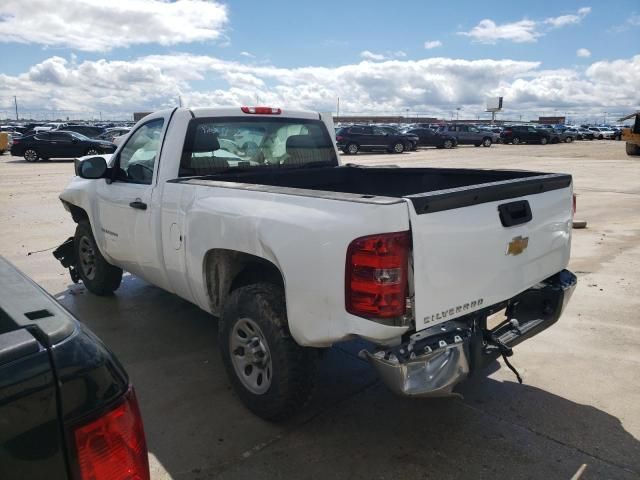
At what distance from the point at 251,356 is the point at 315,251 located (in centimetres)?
98

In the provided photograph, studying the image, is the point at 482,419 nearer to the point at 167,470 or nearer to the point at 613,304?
the point at 167,470

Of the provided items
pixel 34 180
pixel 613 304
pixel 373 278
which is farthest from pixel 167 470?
pixel 34 180

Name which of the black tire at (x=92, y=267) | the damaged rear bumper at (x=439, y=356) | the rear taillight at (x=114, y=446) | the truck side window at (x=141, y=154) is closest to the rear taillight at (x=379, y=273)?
the damaged rear bumper at (x=439, y=356)

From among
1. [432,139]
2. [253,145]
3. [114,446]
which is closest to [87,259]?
[253,145]

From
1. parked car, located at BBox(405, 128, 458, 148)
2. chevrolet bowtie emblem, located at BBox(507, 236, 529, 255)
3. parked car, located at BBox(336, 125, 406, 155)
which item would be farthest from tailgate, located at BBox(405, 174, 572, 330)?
parked car, located at BBox(405, 128, 458, 148)

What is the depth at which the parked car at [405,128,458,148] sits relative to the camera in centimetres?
3728

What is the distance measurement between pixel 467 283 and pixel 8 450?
212 cm

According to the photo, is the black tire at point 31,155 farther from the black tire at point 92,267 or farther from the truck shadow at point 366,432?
the truck shadow at point 366,432

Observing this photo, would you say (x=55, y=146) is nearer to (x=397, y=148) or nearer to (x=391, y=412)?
(x=397, y=148)

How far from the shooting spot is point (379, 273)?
245 cm

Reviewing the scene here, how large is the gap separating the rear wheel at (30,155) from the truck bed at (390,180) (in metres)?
24.4

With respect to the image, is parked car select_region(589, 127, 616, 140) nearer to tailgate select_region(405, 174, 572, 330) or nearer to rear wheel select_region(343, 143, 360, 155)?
rear wheel select_region(343, 143, 360, 155)

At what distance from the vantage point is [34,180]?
56.0ft

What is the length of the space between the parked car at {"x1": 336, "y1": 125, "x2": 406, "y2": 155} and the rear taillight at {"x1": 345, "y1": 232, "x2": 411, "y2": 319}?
27933 millimetres
